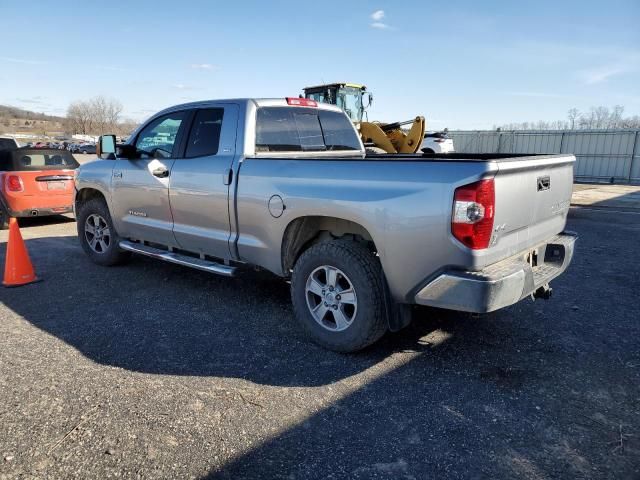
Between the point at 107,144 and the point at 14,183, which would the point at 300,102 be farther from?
the point at 14,183

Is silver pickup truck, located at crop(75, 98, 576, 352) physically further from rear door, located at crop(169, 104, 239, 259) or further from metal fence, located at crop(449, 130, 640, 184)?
metal fence, located at crop(449, 130, 640, 184)

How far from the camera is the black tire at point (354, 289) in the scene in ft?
11.8

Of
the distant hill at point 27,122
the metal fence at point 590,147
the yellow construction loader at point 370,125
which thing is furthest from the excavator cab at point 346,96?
the distant hill at point 27,122

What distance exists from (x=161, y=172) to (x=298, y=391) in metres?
2.98

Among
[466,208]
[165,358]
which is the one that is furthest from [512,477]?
[165,358]

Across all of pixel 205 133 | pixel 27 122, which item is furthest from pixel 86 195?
pixel 27 122

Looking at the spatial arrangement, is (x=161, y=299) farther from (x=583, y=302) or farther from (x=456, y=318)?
(x=583, y=302)

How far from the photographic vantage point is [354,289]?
3.68 m

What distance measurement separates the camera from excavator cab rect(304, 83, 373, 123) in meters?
17.2

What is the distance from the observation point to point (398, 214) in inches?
130

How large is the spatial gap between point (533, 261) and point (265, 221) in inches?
86.6

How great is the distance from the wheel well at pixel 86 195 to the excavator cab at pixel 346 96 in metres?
11.7

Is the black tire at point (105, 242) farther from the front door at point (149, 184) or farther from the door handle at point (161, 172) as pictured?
the door handle at point (161, 172)

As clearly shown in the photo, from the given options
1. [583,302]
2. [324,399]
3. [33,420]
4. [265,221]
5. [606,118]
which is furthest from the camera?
[606,118]
